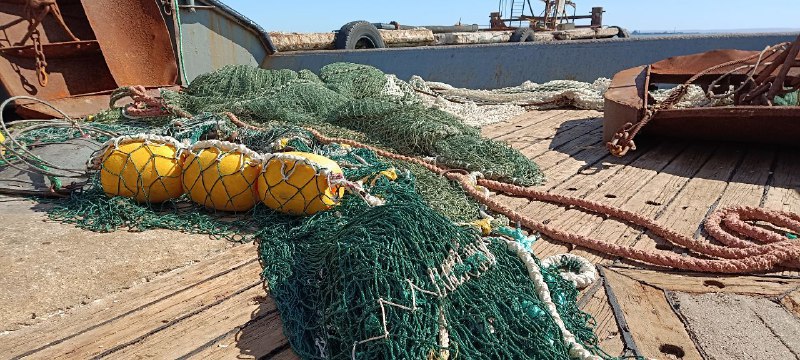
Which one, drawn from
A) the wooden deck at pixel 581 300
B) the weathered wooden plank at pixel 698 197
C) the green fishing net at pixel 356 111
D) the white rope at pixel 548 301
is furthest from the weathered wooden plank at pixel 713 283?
the green fishing net at pixel 356 111

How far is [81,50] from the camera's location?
5492mm

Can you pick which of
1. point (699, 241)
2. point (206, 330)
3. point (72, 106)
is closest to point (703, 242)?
point (699, 241)

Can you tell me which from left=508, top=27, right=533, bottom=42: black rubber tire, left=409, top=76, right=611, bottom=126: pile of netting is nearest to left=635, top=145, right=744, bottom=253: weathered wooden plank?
left=409, top=76, right=611, bottom=126: pile of netting

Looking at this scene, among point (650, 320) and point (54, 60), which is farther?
point (54, 60)

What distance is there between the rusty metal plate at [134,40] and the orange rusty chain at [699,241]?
13.1 feet

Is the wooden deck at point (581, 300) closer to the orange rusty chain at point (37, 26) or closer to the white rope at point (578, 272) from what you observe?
the white rope at point (578, 272)

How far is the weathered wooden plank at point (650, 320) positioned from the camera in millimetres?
1714

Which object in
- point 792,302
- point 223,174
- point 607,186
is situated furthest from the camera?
point 607,186

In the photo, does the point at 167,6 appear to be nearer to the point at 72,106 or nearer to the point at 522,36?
the point at 72,106

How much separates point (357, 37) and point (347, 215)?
7726mm

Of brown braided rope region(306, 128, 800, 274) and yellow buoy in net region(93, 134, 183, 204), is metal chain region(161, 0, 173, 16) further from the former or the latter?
brown braided rope region(306, 128, 800, 274)

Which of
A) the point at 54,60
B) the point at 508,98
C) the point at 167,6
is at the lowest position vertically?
the point at 508,98

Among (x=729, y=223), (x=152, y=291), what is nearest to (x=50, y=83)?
(x=152, y=291)

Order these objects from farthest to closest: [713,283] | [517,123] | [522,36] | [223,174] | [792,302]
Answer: [522,36] → [517,123] → [223,174] → [713,283] → [792,302]
